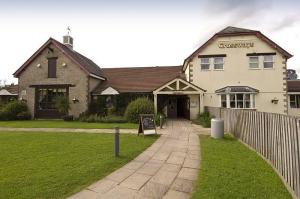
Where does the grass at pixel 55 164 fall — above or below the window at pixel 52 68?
below

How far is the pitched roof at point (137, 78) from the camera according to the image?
77.1 ft

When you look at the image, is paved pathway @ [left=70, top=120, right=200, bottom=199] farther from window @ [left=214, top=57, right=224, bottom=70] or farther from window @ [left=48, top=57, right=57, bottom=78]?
window @ [left=48, top=57, right=57, bottom=78]

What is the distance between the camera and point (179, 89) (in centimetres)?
2034

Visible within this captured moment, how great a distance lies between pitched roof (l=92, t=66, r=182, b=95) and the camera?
77.1ft

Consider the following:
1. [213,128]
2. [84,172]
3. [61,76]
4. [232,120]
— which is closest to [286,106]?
[232,120]

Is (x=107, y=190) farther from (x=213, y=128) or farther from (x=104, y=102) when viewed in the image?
(x=104, y=102)

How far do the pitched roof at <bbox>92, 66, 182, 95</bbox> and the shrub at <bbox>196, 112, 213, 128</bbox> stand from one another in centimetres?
601

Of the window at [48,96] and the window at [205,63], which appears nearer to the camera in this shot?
the window at [205,63]

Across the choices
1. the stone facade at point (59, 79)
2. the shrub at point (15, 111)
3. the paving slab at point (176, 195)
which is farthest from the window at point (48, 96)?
the paving slab at point (176, 195)

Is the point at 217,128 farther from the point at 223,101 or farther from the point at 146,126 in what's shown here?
the point at 223,101

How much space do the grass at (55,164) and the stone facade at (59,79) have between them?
40.5 feet

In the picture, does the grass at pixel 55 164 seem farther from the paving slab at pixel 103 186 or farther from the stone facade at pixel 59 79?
the stone facade at pixel 59 79

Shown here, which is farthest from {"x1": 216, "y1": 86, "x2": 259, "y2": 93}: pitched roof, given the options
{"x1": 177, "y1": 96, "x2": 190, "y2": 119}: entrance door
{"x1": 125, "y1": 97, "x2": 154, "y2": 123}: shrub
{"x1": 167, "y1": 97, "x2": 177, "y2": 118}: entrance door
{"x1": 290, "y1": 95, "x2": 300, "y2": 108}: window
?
{"x1": 125, "y1": 97, "x2": 154, "y2": 123}: shrub

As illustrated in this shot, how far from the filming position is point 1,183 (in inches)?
198
